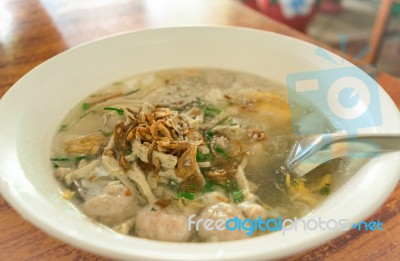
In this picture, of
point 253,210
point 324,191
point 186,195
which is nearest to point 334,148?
point 324,191

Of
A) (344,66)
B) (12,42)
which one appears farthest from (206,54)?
(12,42)

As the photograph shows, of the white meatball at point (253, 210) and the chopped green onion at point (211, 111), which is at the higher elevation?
the white meatball at point (253, 210)

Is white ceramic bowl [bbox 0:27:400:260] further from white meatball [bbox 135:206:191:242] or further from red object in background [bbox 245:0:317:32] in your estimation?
red object in background [bbox 245:0:317:32]

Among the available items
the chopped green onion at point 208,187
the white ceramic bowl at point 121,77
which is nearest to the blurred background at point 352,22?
the white ceramic bowl at point 121,77

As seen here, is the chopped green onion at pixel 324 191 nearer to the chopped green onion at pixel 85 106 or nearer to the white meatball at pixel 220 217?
the white meatball at pixel 220 217

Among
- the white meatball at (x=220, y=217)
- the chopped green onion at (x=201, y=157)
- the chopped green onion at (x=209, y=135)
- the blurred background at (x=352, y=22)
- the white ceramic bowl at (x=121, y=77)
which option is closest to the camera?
the white ceramic bowl at (x=121, y=77)

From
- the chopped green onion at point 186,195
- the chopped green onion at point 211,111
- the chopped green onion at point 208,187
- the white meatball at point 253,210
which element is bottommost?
the chopped green onion at point 186,195

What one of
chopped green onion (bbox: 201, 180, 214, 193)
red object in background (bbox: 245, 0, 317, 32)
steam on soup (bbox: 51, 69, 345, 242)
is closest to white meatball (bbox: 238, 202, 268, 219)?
steam on soup (bbox: 51, 69, 345, 242)
